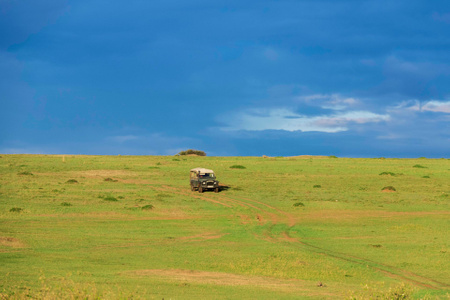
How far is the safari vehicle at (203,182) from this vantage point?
56.1 metres

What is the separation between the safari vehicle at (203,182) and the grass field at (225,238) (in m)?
1.29

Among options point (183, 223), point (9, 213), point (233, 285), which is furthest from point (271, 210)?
point (233, 285)

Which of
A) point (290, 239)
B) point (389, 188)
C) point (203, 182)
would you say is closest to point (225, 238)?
point (290, 239)

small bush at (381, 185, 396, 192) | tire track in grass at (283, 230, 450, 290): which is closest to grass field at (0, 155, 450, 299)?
tire track in grass at (283, 230, 450, 290)

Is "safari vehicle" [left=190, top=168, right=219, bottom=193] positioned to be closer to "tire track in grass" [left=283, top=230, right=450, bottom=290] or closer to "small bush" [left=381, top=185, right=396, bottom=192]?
"small bush" [left=381, top=185, right=396, bottom=192]

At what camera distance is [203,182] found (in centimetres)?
5606

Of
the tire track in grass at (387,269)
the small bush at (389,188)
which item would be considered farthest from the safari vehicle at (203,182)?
the tire track in grass at (387,269)

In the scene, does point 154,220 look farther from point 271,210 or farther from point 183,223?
point 271,210

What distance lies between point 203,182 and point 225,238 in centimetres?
2360

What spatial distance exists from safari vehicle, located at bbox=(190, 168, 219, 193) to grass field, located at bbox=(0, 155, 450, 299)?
4.22 ft

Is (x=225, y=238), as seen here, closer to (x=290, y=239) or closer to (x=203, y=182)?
(x=290, y=239)

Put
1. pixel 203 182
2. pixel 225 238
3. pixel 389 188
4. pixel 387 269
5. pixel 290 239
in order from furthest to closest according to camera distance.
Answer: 1. pixel 389 188
2. pixel 203 182
3. pixel 290 239
4. pixel 225 238
5. pixel 387 269

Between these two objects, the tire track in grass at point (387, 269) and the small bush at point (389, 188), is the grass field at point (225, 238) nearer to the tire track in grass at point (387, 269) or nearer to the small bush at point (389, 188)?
the tire track in grass at point (387, 269)

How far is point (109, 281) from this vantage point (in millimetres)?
19312
